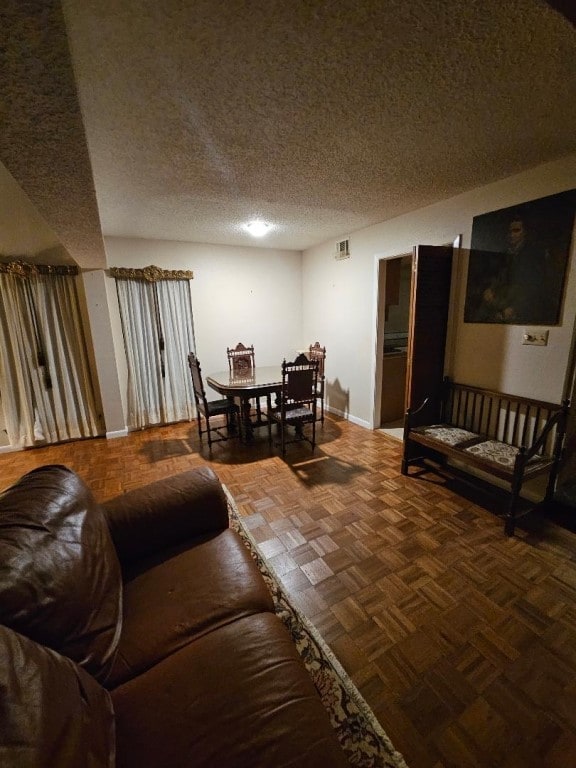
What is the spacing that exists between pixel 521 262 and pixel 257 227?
2.42 meters

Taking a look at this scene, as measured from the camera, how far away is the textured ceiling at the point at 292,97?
3.26 ft

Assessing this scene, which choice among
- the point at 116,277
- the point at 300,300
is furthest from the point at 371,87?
the point at 300,300

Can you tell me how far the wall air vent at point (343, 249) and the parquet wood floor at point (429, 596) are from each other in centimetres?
258

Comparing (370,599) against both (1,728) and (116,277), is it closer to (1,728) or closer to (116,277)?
(1,728)

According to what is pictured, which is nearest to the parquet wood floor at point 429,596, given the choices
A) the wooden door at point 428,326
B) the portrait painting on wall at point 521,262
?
the wooden door at point 428,326

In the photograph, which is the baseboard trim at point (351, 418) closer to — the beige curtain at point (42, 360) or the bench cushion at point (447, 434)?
the bench cushion at point (447, 434)

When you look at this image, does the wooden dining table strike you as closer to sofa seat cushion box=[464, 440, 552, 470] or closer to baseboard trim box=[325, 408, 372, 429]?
baseboard trim box=[325, 408, 372, 429]

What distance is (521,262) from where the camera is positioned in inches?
88.4

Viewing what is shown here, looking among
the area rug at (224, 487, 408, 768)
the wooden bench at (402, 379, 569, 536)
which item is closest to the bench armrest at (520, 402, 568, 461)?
the wooden bench at (402, 379, 569, 536)

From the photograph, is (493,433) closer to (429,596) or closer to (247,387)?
(429,596)

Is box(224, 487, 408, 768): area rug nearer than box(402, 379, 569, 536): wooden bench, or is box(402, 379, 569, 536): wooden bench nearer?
box(224, 487, 408, 768): area rug

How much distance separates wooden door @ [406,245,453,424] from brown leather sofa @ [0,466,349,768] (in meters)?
2.11

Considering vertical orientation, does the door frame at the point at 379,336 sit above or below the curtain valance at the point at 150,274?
below

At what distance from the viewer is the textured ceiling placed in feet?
3.26
